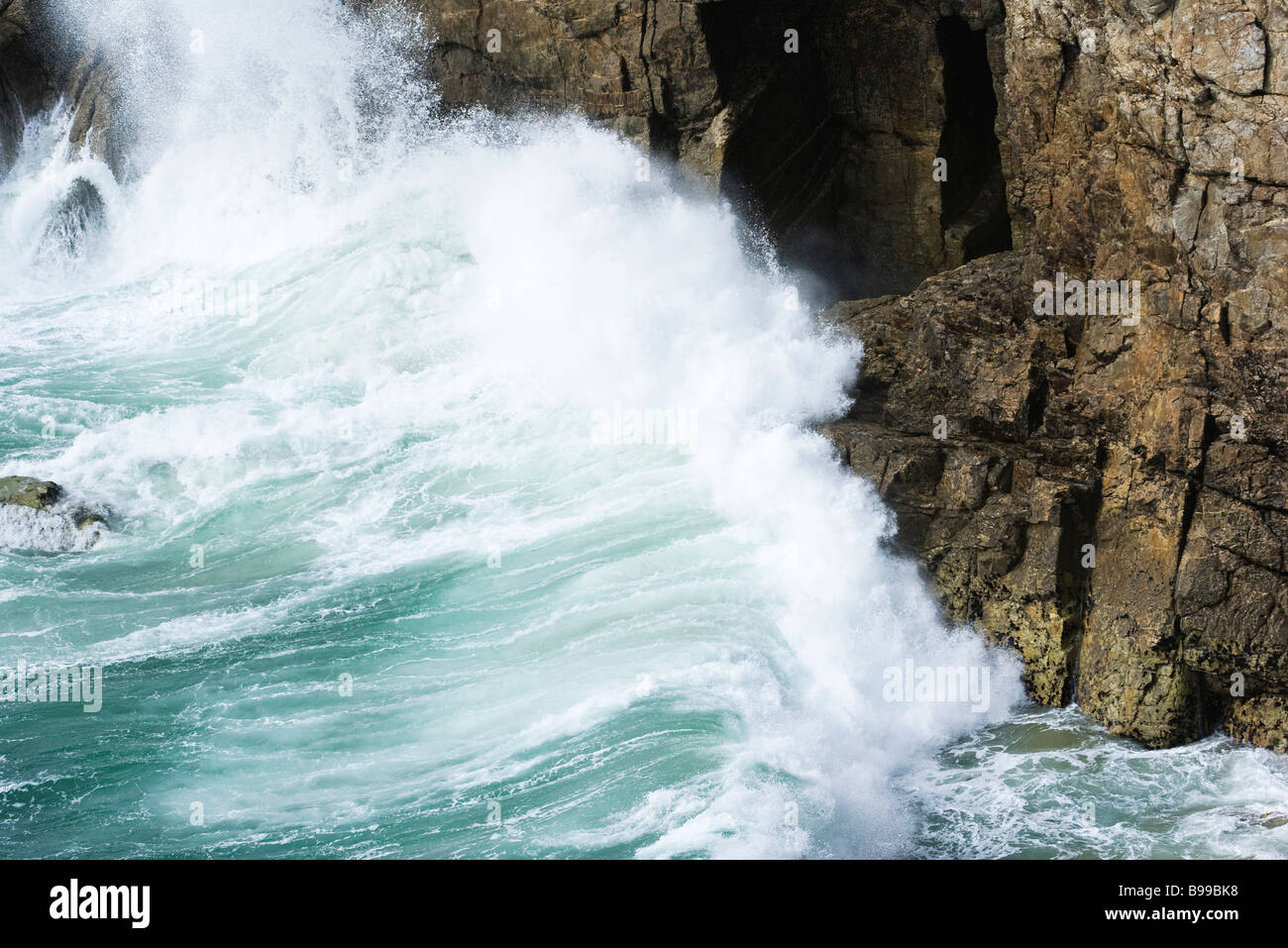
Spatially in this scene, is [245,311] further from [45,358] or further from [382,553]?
[382,553]

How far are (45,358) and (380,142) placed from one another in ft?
15.0

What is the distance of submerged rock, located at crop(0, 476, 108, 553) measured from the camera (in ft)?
37.0

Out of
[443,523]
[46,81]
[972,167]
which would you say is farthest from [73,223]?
[972,167]

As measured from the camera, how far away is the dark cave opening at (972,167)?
14.0 metres

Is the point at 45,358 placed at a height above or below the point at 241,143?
below

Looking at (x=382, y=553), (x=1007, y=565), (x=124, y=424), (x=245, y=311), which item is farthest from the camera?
(x=245, y=311)

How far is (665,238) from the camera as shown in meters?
14.1

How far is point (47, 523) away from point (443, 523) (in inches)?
130

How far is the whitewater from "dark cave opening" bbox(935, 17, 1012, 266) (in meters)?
1.79

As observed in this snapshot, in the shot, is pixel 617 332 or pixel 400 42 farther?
pixel 400 42

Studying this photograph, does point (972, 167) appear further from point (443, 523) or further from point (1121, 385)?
point (443, 523)

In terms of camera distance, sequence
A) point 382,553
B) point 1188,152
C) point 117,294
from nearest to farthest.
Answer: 1. point 1188,152
2. point 382,553
3. point 117,294

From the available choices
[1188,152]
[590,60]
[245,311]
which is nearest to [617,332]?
[590,60]

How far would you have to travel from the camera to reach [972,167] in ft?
47.4
